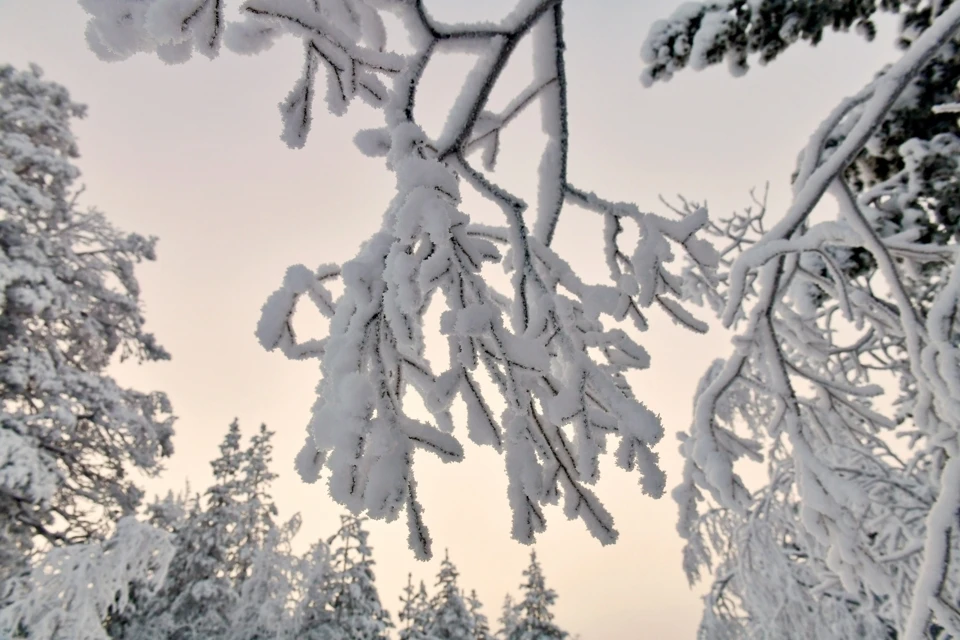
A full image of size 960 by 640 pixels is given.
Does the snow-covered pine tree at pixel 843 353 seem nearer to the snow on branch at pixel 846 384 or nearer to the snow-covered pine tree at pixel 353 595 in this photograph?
the snow on branch at pixel 846 384

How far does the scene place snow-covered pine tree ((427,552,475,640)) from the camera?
23.5 m

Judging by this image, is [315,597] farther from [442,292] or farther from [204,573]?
[442,292]

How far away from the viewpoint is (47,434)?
8727 millimetres

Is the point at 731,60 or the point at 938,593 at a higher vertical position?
the point at 731,60

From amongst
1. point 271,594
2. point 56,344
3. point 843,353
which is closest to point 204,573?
point 271,594

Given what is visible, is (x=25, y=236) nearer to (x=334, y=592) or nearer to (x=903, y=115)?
(x=903, y=115)

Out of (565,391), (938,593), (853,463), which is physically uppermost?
(853,463)

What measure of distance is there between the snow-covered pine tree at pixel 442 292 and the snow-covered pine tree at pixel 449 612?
81.6 feet

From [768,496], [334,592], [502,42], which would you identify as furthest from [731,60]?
[334,592]

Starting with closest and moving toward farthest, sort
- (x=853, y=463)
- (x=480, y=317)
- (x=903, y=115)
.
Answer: (x=480, y=317), (x=903, y=115), (x=853, y=463)

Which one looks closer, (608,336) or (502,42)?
(502,42)

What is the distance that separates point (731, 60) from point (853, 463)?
4171 mm

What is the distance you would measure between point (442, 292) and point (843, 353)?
3607mm

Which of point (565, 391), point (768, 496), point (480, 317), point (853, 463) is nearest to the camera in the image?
point (480, 317)
